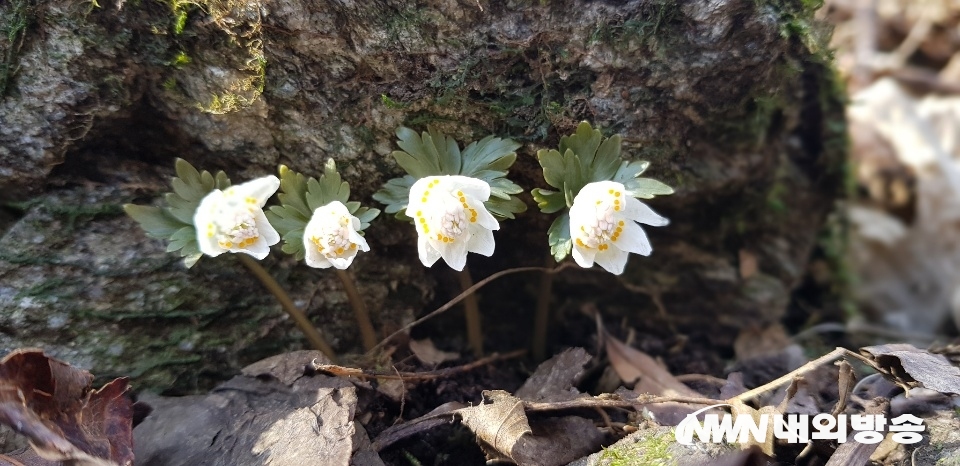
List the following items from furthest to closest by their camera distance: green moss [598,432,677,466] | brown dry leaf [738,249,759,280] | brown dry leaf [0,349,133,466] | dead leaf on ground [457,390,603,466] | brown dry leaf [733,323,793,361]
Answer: brown dry leaf [738,249,759,280], brown dry leaf [733,323,793,361], dead leaf on ground [457,390,603,466], green moss [598,432,677,466], brown dry leaf [0,349,133,466]

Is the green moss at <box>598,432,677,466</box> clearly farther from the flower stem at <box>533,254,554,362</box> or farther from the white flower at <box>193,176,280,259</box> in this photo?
the white flower at <box>193,176,280,259</box>

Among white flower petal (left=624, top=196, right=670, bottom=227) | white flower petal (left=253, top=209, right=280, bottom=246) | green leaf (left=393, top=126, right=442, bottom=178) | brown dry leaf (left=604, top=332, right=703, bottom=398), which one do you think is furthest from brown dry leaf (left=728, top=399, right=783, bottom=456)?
white flower petal (left=253, top=209, right=280, bottom=246)

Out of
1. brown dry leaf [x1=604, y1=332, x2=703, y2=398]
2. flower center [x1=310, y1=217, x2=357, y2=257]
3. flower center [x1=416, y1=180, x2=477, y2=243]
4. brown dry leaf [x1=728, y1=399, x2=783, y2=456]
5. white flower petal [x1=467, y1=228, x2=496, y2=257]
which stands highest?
flower center [x1=416, y1=180, x2=477, y2=243]

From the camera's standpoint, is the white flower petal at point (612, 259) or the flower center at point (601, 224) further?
the white flower petal at point (612, 259)

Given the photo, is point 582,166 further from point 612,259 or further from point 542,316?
point 542,316

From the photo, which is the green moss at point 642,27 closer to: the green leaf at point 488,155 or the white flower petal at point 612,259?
the green leaf at point 488,155

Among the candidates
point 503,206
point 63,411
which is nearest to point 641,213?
point 503,206

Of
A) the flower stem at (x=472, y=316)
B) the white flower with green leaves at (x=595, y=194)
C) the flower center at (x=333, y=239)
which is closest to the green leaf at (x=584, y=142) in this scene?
the white flower with green leaves at (x=595, y=194)
